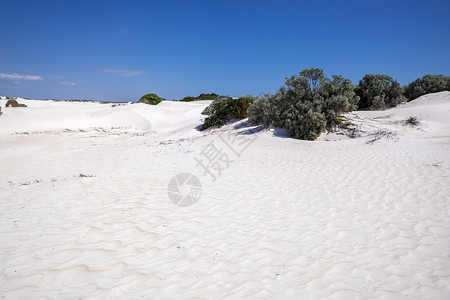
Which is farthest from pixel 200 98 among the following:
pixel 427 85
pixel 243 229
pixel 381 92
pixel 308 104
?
pixel 243 229

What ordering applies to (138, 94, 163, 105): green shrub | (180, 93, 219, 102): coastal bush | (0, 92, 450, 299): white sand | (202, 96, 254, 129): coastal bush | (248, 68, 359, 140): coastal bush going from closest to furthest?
(0, 92, 450, 299): white sand, (248, 68, 359, 140): coastal bush, (202, 96, 254, 129): coastal bush, (138, 94, 163, 105): green shrub, (180, 93, 219, 102): coastal bush

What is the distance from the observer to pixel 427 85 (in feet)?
64.8

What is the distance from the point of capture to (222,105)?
17625mm

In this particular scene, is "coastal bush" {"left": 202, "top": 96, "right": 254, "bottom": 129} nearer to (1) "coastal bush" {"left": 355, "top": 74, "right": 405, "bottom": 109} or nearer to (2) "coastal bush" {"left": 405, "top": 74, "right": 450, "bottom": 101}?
(1) "coastal bush" {"left": 355, "top": 74, "right": 405, "bottom": 109}

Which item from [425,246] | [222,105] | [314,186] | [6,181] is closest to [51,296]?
[425,246]

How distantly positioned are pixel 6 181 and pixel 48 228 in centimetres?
529

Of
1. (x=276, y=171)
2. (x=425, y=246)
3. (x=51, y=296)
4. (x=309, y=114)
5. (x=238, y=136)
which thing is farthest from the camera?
(x=238, y=136)

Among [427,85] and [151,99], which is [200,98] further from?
[427,85]

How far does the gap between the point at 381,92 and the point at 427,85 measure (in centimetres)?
566

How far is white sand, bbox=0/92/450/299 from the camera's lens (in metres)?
2.69

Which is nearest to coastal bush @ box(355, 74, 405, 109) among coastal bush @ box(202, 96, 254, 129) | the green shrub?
coastal bush @ box(202, 96, 254, 129)

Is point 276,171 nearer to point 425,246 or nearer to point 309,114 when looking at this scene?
point 425,246

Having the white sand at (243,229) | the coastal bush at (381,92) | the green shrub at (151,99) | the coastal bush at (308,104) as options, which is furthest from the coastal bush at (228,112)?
the green shrub at (151,99)

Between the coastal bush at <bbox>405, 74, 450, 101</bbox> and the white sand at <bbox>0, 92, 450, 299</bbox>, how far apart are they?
14264mm
